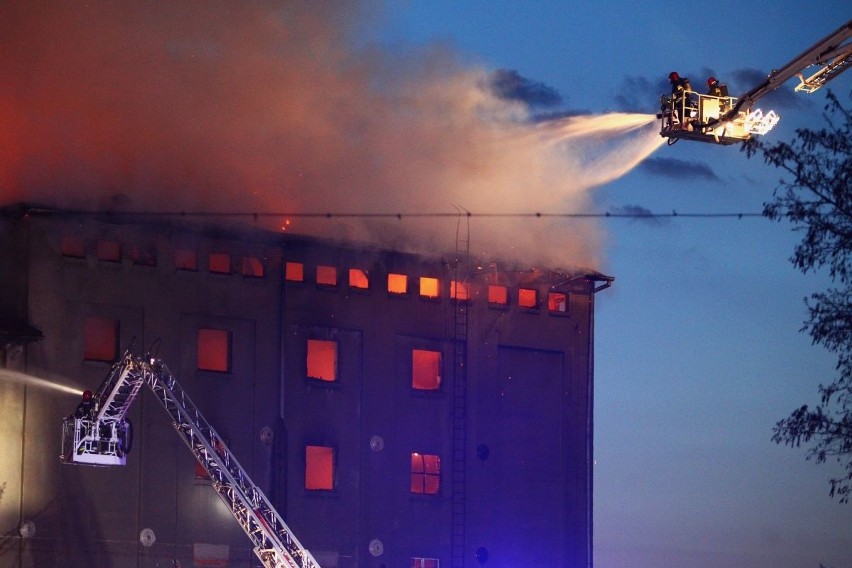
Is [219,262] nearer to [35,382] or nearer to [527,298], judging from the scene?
[35,382]

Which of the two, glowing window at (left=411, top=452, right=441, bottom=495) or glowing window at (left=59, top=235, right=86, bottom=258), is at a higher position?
glowing window at (left=59, top=235, right=86, bottom=258)

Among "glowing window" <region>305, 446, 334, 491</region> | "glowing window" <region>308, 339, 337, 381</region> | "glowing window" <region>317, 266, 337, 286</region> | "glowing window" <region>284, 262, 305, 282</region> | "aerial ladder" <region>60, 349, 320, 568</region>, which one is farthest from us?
"glowing window" <region>317, 266, 337, 286</region>

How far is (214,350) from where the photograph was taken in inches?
1521

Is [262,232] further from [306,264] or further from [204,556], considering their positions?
[204,556]

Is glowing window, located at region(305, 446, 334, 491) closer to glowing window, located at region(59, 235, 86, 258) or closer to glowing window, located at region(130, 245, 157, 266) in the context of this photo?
glowing window, located at region(130, 245, 157, 266)

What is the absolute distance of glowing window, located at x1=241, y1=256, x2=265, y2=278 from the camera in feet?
129

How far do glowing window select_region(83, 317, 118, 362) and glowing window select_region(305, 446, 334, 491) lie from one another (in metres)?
5.85

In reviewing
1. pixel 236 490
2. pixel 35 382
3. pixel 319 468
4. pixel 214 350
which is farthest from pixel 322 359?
pixel 35 382

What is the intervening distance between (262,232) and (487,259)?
6926mm

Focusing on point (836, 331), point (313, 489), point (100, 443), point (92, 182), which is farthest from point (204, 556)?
point (836, 331)

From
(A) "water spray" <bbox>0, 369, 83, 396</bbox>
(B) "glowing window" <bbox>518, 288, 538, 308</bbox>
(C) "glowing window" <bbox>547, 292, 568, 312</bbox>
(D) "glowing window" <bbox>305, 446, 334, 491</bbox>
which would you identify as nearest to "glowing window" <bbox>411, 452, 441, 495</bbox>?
(D) "glowing window" <bbox>305, 446, 334, 491</bbox>

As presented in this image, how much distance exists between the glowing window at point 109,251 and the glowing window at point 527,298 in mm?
11961

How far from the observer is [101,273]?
37.2 m

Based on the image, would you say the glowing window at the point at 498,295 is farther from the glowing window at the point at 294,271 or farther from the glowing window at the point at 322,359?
the glowing window at the point at 294,271
